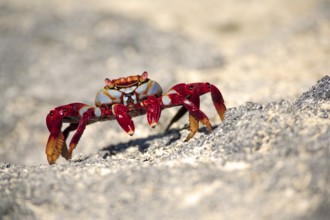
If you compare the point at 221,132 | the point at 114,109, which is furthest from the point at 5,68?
the point at 221,132

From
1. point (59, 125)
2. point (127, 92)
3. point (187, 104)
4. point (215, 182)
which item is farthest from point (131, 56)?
point (215, 182)

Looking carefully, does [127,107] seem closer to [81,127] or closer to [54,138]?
[81,127]

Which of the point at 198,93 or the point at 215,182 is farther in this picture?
the point at 198,93

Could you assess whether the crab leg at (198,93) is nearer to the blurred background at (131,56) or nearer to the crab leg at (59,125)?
the crab leg at (59,125)

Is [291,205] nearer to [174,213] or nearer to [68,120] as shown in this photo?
[174,213]

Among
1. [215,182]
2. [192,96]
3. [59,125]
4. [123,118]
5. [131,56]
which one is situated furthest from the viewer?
[131,56]

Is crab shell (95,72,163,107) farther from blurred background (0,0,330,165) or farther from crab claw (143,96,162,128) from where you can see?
blurred background (0,0,330,165)
